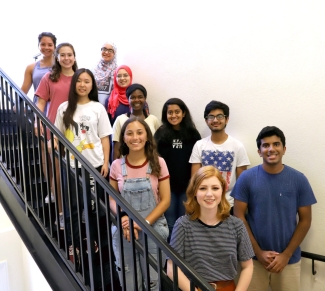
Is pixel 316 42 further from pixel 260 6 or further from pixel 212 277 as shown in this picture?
pixel 212 277

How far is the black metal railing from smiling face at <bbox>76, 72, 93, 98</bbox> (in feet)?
1.14

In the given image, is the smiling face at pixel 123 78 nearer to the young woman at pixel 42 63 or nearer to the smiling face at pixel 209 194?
the young woman at pixel 42 63

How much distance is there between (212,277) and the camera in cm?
149

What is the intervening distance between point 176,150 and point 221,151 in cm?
35

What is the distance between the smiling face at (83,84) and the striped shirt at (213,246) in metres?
1.20

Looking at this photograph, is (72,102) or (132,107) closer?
(72,102)

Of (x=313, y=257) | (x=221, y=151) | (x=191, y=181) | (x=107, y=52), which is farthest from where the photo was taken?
(x=107, y=52)

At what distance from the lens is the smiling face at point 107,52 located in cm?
298

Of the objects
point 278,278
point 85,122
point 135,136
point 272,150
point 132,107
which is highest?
point 132,107

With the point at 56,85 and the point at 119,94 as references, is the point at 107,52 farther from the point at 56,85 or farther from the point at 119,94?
the point at 56,85

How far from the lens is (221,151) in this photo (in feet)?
7.76

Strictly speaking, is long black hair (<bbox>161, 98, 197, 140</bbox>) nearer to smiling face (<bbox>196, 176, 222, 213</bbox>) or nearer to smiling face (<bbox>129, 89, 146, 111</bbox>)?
smiling face (<bbox>129, 89, 146, 111</bbox>)

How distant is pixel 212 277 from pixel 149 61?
87.1 inches

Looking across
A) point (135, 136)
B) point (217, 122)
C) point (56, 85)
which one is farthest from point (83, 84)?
point (217, 122)
